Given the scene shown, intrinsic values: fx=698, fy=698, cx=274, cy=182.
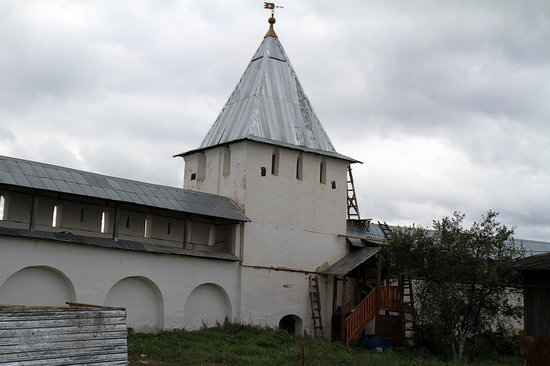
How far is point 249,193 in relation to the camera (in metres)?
24.6

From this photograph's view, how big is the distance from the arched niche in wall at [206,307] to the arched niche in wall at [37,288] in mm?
4281

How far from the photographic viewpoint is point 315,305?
25688 millimetres

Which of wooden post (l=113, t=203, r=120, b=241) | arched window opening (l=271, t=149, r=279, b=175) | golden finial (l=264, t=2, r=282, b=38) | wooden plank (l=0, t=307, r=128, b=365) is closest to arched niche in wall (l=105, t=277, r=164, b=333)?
wooden post (l=113, t=203, r=120, b=241)

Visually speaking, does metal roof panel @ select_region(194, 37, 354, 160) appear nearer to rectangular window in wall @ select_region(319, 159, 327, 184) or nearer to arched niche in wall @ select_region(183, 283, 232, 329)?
rectangular window in wall @ select_region(319, 159, 327, 184)

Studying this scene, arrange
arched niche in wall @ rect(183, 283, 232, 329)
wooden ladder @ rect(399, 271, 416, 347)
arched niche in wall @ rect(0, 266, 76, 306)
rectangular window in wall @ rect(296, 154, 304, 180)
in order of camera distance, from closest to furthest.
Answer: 1. arched niche in wall @ rect(0, 266, 76, 306)
2. arched niche in wall @ rect(183, 283, 232, 329)
3. wooden ladder @ rect(399, 271, 416, 347)
4. rectangular window in wall @ rect(296, 154, 304, 180)

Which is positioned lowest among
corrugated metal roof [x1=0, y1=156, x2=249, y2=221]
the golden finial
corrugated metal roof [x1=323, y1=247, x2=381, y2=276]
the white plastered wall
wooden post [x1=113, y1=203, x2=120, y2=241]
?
the white plastered wall

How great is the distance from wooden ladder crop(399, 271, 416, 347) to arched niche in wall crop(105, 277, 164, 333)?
9.01m

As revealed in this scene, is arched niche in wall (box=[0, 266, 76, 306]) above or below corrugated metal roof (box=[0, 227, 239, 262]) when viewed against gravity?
below

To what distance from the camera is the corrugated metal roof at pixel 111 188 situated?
19.5 m

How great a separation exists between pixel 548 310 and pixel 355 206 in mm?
16257

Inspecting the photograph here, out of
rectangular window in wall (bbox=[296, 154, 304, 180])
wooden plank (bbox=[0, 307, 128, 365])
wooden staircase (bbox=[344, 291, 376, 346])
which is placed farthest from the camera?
rectangular window in wall (bbox=[296, 154, 304, 180])

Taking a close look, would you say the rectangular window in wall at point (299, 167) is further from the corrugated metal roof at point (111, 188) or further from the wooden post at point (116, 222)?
the wooden post at point (116, 222)

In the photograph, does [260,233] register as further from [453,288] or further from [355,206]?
[355,206]

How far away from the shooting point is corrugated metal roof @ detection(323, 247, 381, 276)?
2511 centimetres
